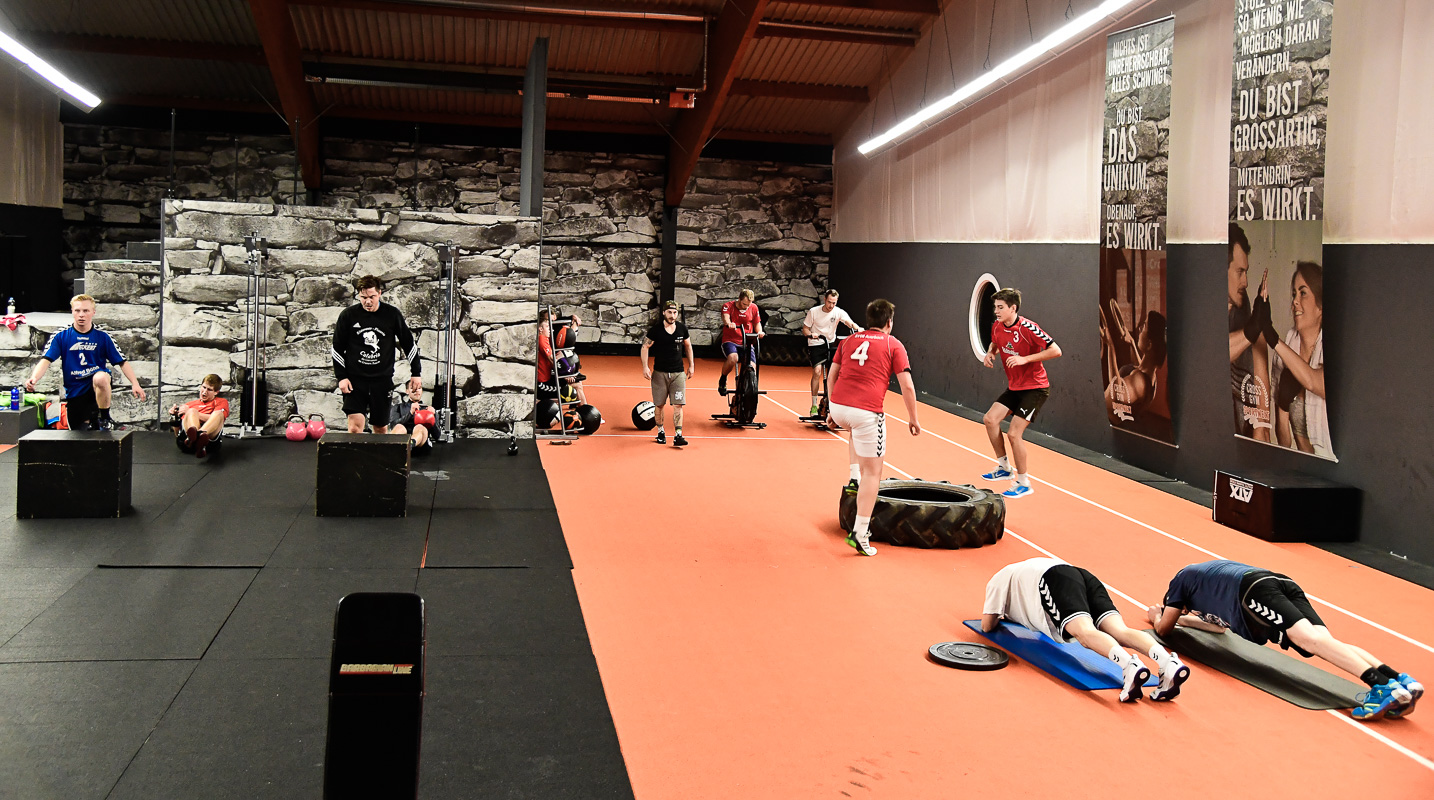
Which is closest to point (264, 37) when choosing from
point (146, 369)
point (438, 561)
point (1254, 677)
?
point (146, 369)

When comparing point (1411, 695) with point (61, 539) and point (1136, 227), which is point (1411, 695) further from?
point (61, 539)

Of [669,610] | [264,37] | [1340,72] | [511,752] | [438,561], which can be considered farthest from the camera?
[264,37]

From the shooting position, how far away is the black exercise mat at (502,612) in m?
5.50

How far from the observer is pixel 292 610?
5.91 m


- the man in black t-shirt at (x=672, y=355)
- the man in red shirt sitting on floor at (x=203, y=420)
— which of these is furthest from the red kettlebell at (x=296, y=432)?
the man in black t-shirt at (x=672, y=355)

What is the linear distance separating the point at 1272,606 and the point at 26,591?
6736 mm

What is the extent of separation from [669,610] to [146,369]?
8.45 meters

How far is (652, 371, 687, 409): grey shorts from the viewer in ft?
39.5

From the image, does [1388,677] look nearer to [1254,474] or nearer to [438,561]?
[1254,474]

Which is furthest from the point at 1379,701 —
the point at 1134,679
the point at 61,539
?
the point at 61,539

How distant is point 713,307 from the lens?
76.0 ft

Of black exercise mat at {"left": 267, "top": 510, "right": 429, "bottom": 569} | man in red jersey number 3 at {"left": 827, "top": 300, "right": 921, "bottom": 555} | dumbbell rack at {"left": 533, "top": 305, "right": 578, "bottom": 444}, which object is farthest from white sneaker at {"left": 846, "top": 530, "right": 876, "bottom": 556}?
dumbbell rack at {"left": 533, "top": 305, "right": 578, "bottom": 444}

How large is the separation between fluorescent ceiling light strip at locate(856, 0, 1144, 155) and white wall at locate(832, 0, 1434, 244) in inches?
36.7

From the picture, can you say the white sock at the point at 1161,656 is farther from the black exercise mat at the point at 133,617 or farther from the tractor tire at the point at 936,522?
the black exercise mat at the point at 133,617
